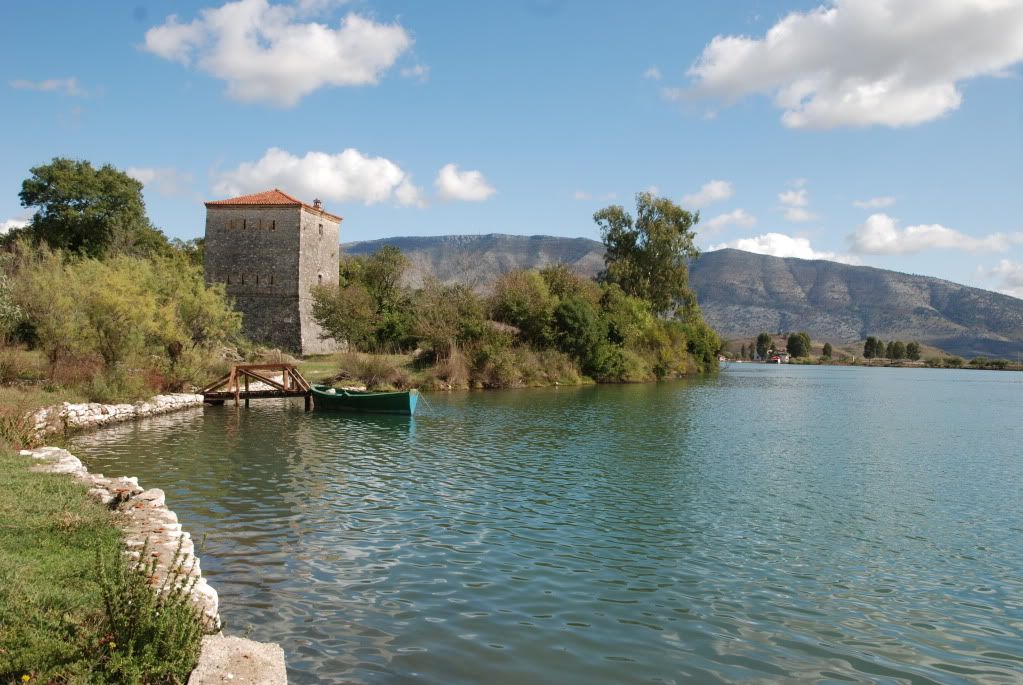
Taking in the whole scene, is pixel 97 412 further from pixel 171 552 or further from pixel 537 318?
pixel 537 318

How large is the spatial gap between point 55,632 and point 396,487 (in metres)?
8.50

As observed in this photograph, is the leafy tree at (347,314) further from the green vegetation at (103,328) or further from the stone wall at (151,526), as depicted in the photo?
the stone wall at (151,526)

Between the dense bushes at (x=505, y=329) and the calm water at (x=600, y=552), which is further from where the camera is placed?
the dense bushes at (x=505, y=329)

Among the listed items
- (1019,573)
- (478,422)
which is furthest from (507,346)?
(1019,573)

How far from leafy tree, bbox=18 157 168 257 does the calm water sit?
37.2 m

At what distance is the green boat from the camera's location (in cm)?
2561

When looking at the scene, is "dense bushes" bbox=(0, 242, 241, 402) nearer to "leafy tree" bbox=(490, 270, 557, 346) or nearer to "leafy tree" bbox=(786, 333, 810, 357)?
"leafy tree" bbox=(490, 270, 557, 346)

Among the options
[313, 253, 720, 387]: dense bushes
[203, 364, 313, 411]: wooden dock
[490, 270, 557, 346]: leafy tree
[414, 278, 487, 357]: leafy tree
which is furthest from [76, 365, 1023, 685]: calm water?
[490, 270, 557, 346]: leafy tree

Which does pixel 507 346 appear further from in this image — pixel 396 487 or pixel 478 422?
pixel 396 487

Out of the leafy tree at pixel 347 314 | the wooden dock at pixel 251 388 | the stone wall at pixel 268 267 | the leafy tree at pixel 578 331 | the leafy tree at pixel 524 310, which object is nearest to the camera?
the wooden dock at pixel 251 388

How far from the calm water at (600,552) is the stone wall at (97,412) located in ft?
2.85

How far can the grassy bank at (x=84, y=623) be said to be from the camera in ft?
14.6

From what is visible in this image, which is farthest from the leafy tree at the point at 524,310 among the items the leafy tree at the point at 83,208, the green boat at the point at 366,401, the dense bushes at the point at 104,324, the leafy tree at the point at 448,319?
the leafy tree at the point at 83,208

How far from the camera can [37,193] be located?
50.1m
